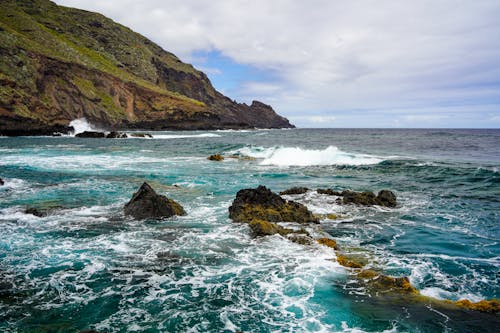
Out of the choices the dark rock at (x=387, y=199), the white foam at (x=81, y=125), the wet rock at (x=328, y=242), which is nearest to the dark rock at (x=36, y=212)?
the wet rock at (x=328, y=242)

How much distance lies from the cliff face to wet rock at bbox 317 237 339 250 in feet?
233

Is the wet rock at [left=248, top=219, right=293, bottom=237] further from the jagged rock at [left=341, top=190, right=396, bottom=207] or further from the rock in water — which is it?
the jagged rock at [left=341, top=190, right=396, bottom=207]

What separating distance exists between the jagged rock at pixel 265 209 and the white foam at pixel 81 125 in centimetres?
8104

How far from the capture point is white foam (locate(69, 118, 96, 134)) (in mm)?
84219

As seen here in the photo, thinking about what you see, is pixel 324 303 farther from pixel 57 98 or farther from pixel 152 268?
pixel 57 98

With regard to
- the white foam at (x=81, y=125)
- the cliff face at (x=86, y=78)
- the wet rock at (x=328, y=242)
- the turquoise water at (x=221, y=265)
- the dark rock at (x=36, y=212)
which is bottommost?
the turquoise water at (x=221, y=265)

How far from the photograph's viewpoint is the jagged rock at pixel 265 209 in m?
12.6

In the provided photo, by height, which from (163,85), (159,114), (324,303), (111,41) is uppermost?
(111,41)

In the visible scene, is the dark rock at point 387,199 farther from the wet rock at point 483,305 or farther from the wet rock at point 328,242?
the wet rock at point 483,305

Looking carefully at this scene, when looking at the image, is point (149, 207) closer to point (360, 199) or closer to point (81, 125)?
point (360, 199)

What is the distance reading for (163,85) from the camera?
146 m

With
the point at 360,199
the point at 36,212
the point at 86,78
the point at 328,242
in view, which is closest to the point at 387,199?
the point at 360,199

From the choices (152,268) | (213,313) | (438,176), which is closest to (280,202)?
(152,268)

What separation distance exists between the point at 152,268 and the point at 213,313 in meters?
2.55
